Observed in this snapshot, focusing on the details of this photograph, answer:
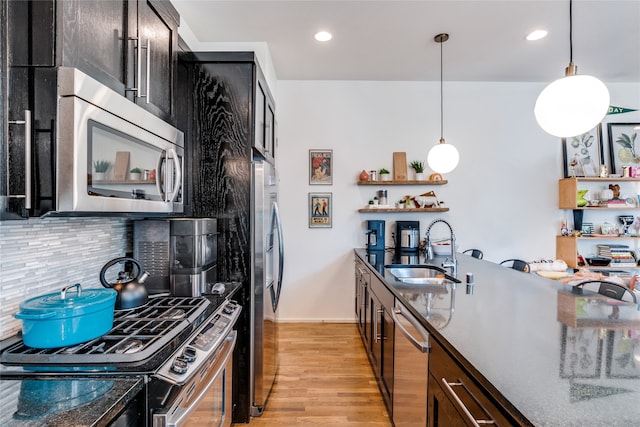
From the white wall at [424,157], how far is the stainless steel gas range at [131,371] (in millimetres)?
2633

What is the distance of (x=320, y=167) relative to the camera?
4008mm

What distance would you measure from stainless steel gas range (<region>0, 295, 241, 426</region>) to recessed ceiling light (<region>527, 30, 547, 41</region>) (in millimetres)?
3459

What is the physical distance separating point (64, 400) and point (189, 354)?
0.38 m

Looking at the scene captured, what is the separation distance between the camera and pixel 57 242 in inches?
56.0

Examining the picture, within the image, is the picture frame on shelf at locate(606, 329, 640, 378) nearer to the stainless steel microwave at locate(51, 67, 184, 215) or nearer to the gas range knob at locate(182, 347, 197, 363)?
the gas range knob at locate(182, 347, 197, 363)

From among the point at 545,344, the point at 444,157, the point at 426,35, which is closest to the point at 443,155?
the point at 444,157

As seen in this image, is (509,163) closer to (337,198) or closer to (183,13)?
(337,198)

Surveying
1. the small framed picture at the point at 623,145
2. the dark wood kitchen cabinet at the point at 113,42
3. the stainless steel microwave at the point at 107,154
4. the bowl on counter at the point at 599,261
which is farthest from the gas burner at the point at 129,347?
the small framed picture at the point at 623,145

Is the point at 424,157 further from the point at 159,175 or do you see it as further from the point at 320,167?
the point at 159,175

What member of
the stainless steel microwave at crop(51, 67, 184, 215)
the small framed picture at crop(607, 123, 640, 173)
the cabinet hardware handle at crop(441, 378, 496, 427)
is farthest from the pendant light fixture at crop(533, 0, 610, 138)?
the small framed picture at crop(607, 123, 640, 173)

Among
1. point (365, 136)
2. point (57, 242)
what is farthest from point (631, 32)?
point (57, 242)

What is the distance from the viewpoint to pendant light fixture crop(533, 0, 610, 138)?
1634mm

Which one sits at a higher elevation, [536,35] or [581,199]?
[536,35]

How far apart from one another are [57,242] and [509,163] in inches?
173
